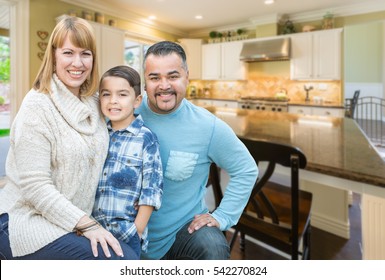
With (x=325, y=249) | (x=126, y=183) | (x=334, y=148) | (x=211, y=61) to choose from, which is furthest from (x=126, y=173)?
(x=211, y=61)

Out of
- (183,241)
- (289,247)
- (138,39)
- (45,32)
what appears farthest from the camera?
(138,39)

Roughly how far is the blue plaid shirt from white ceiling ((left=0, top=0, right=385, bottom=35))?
9.25 ft

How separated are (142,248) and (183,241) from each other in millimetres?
98

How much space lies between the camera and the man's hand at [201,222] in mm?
643

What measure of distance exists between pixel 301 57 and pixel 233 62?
3.47ft

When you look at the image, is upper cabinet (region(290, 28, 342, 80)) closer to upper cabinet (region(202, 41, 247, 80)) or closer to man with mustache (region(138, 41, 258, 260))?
upper cabinet (region(202, 41, 247, 80))

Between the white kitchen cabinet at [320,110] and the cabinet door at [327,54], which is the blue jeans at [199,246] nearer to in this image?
the white kitchen cabinet at [320,110]

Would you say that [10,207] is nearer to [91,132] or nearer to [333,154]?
[91,132]

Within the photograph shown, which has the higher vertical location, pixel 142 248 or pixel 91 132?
pixel 91 132

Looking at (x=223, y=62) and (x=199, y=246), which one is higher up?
(x=223, y=62)

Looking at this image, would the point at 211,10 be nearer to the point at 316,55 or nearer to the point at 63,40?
the point at 316,55

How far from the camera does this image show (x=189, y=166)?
0.65m
